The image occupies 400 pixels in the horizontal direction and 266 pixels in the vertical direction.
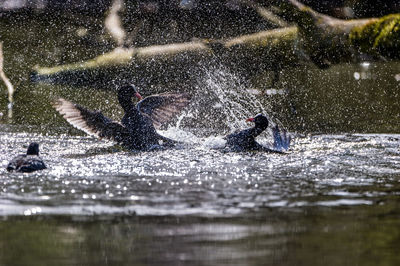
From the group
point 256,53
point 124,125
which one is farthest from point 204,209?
point 256,53

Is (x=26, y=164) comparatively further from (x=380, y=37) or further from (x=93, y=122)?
(x=380, y=37)

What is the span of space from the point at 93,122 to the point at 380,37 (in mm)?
6012

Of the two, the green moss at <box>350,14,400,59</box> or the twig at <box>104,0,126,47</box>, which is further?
the twig at <box>104,0,126,47</box>

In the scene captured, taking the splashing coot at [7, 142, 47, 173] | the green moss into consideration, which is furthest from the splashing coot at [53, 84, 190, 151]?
the green moss

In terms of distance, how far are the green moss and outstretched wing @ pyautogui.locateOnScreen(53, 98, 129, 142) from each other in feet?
19.0

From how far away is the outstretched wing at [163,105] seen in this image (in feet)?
27.5

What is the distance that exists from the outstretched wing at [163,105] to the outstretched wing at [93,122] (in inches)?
32.7

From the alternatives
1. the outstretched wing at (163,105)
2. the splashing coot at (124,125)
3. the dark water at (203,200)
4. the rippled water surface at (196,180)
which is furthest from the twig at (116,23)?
the rippled water surface at (196,180)

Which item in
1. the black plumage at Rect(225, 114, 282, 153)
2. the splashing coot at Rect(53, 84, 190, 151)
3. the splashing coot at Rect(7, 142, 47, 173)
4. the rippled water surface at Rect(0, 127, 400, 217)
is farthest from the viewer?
the splashing coot at Rect(53, 84, 190, 151)

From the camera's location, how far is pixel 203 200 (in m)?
4.07

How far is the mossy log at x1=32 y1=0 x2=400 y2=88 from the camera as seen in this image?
1156cm

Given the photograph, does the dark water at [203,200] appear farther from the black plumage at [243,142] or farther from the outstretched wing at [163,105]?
the outstretched wing at [163,105]

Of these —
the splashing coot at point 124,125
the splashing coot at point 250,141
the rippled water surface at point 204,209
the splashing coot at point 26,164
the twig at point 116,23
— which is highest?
the twig at point 116,23

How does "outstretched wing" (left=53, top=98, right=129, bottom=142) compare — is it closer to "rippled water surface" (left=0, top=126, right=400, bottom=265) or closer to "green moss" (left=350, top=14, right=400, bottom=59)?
"rippled water surface" (left=0, top=126, right=400, bottom=265)
